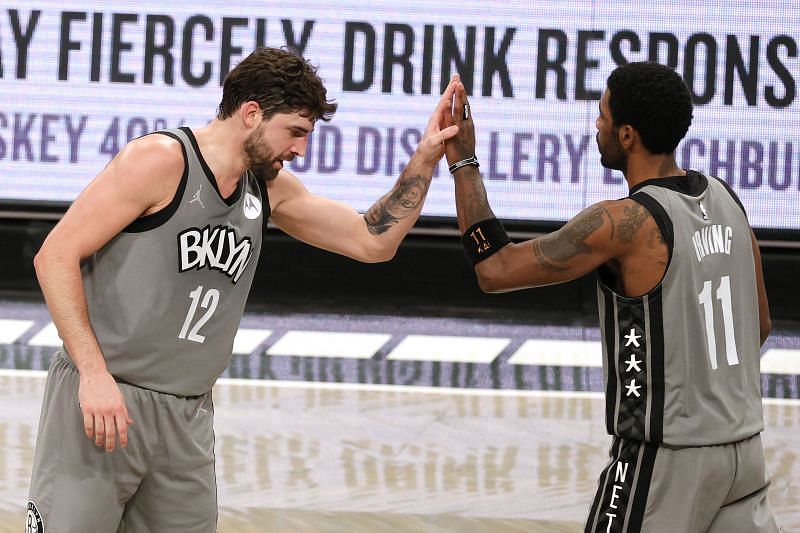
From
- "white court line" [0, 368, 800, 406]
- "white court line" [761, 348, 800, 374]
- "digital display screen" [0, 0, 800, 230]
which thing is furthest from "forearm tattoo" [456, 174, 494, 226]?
"digital display screen" [0, 0, 800, 230]

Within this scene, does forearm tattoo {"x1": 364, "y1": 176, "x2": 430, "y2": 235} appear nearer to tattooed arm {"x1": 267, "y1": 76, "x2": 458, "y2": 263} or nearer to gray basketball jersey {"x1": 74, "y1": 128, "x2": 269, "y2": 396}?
tattooed arm {"x1": 267, "y1": 76, "x2": 458, "y2": 263}

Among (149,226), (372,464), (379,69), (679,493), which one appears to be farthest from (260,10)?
(679,493)

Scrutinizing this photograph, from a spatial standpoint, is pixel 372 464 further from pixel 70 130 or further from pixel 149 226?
pixel 70 130

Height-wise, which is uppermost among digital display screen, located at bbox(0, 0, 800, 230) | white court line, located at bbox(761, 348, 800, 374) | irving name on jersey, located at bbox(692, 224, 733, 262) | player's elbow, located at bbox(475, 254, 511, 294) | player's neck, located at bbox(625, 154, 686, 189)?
digital display screen, located at bbox(0, 0, 800, 230)

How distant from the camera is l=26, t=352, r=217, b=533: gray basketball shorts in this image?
287cm

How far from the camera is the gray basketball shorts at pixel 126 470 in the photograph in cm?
287

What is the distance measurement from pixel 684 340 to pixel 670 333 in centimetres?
4

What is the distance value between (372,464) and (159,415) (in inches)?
90.1

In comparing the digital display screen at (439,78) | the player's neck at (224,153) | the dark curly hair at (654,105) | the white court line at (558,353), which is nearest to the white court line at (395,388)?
the white court line at (558,353)

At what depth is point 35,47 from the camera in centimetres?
799

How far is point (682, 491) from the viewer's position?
275 cm

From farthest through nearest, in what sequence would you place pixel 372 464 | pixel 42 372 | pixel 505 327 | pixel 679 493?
pixel 505 327, pixel 42 372, pixel 372 464, pixel 679 493

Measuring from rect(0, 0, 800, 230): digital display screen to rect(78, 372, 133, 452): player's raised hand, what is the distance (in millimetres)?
5316

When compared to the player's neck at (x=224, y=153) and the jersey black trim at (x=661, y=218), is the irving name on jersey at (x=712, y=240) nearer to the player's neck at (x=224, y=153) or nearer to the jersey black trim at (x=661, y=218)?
the jersey black trim at (x=661, y=218)
